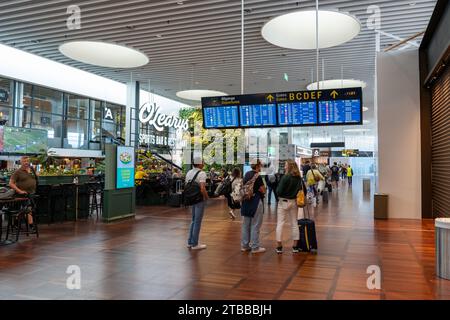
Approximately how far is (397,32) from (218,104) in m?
5.86

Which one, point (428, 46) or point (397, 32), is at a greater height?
point (397, 32)

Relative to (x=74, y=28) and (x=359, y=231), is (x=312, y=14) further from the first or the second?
(x=74, y=28)

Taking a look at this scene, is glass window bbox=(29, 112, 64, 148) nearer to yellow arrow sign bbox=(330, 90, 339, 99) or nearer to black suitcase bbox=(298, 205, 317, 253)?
yellow arrow sign bbox=(330, 90, 339, 99)

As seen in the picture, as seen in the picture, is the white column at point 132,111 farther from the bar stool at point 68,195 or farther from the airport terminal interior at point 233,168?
the bar stool at point 68,195

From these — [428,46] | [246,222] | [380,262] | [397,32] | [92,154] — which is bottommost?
[380,262]

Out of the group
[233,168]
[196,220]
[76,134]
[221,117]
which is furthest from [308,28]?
[76,134]

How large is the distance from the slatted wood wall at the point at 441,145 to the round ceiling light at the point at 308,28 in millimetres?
2242

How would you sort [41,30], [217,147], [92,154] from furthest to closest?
[217,147], [92,154], [41,30]

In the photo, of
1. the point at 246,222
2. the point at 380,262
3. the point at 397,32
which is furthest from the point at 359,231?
the point at 397,32

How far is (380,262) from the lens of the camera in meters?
5.40

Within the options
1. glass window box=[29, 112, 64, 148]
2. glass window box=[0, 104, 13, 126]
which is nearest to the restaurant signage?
glass window box=[29, 112, 64, 148]

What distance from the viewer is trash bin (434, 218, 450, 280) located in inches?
177

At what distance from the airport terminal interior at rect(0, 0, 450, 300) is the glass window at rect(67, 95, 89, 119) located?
0.57ft

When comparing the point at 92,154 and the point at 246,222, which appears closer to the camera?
the point at 246,222
